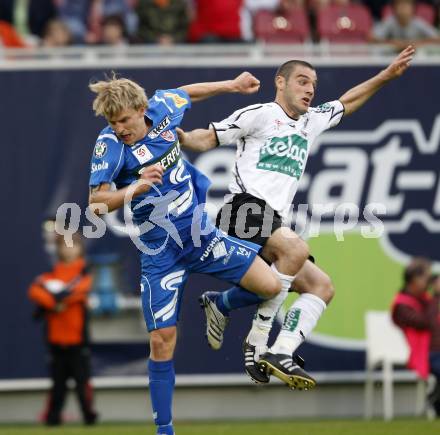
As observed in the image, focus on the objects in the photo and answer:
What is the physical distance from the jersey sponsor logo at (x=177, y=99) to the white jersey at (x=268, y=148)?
0.29 meters

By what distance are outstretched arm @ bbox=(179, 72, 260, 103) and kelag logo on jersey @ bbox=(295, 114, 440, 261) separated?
4.96m

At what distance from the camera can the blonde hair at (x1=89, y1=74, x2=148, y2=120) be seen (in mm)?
8953

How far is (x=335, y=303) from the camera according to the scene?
48.0ft

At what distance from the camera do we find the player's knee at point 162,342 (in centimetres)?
959

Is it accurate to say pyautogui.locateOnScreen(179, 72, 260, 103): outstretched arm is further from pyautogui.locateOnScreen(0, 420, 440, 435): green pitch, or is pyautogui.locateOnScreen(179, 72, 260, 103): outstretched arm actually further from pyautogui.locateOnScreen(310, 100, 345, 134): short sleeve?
pyautogui.locateOnScreen(0, 420, 440, 435): green pitch

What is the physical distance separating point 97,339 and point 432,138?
15.3 ft

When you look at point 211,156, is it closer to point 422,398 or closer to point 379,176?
point 379,176

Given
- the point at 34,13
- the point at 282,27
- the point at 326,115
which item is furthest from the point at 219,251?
the point at 34,13

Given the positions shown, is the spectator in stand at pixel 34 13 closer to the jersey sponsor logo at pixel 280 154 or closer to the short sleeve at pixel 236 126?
the short sleeve at pixel 236 126

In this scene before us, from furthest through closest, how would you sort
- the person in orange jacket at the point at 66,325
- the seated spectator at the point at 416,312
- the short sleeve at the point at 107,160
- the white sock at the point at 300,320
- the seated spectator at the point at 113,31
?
the seated spectator at the point at 113,31, the seated spectator at the point at 416,312, the person in orange jacket at the point at 66,325, the white sock at the point at 300,320, the short sleeve at the point at 107,160

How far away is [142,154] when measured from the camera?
9.28m

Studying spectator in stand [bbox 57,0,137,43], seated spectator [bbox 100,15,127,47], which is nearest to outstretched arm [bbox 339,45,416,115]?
seated spectator [bbox 100,15,127,47]

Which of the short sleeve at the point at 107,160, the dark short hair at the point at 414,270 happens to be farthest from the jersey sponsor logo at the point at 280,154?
the dark short hair at the point at 414,270

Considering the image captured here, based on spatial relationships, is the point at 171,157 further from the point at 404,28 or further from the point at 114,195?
the point at 404,28
